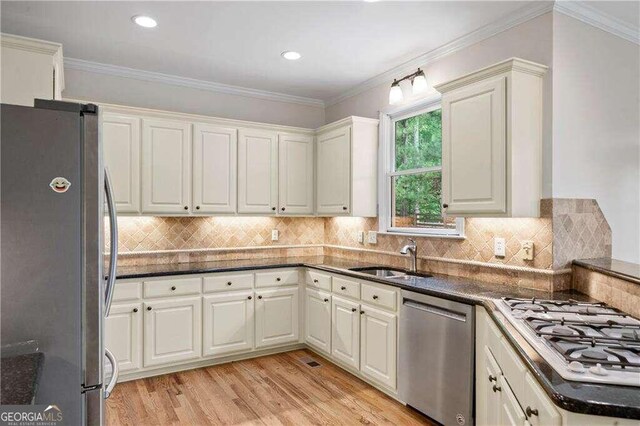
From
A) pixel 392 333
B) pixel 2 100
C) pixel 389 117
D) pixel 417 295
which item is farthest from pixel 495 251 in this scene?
pixel 2 100

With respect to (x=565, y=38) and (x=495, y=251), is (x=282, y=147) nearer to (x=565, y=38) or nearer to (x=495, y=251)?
(x=495, y=251)

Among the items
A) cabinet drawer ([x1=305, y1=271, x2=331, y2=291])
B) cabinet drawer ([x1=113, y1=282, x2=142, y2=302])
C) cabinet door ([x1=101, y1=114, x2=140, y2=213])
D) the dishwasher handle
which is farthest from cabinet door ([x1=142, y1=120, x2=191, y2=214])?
the dishwasher handle

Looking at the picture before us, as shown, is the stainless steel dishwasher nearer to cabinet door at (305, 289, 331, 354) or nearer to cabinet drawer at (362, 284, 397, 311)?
cabinet drawer at (362, 284, 397, 311)

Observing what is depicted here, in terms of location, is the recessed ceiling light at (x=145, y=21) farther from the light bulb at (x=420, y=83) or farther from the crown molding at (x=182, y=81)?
the light bulb at (x=420, y=83)

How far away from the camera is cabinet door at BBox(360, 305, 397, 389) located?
297 centimetres

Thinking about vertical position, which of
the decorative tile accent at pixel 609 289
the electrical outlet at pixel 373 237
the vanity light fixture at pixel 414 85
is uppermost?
the vanity light fixture at pixel 414 85

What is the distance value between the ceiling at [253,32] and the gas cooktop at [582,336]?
6.24 feet

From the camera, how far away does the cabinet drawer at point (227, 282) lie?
11.9 feet

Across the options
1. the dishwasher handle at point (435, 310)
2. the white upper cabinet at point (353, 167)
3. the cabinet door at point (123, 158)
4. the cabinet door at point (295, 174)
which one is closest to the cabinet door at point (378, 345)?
the dishwasher handle at point (435, 310)

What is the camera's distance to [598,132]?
110 inches

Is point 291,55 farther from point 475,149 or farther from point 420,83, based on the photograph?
point 475,149

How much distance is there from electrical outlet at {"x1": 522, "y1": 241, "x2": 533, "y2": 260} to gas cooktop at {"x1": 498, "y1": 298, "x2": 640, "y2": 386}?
0.48 meters

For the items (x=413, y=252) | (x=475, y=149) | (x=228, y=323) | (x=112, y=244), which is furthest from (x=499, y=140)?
(x=228, y=323)

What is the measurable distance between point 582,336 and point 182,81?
389 centimetres
